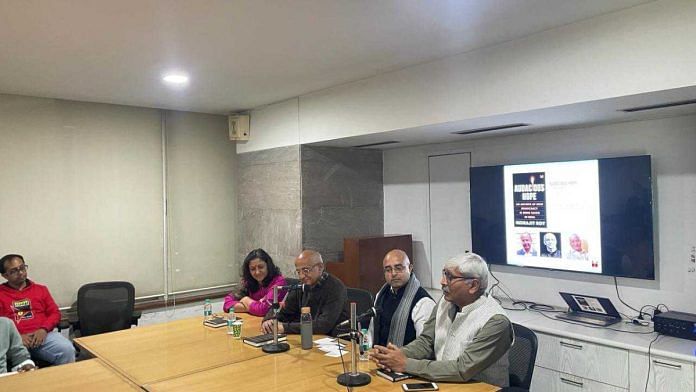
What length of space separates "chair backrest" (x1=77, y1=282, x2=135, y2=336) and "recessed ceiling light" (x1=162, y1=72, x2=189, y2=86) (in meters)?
1.95

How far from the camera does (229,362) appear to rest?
9.30ft

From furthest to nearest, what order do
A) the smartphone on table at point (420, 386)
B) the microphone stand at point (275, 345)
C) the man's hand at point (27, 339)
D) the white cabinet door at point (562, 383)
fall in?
1. the man's hand at point (27, 339)
2. the white cabinet door at point (562, 383)
3. the microphone stand at point (275, 345)
4. the smartphone on table at point (420, 386)

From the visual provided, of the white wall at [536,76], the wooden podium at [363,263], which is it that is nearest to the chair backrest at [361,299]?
the wooden podium at [363,263]

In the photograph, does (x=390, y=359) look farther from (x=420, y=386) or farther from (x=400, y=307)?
(x=400, y=307)

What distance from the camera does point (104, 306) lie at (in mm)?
4633

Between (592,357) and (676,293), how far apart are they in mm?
733

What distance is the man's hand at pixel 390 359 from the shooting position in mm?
2443

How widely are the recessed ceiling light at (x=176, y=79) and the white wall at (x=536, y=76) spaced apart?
119 centimetres

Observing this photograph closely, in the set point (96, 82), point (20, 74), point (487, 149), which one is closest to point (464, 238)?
point (487, 149)

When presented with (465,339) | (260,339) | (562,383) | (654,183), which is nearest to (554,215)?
(654,183)

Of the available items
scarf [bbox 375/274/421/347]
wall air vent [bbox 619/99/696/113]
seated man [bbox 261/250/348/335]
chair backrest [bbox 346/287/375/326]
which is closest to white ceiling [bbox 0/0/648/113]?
wall air vent [bbox 619/99/696/113]

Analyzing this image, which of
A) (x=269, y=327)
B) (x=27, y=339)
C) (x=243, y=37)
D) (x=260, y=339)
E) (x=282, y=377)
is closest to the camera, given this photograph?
(x=282, y=377)

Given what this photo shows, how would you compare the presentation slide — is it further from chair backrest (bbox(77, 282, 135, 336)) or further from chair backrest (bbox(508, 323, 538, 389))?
chair backrest (bbox(77, 282, 135, 336))

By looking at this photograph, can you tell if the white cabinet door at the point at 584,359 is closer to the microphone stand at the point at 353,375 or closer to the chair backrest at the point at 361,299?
the chair backrest at the point at 361,299
